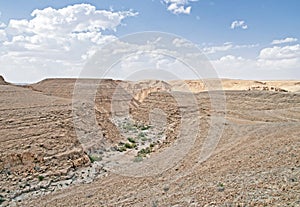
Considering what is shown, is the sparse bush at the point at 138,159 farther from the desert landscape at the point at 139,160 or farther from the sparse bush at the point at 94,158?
the sparse bush at the point at 94,158

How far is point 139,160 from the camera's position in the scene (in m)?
15.6

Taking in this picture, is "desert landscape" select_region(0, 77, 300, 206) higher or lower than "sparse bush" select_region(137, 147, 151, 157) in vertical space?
higher

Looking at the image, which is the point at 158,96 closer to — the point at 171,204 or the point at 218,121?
the point at 218,121

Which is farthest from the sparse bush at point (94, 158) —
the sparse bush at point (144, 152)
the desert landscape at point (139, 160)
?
the sparse bush at point (144, 152)

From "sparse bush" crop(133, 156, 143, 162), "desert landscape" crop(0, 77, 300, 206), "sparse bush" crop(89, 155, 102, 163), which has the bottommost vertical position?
"sparse bush" crop(133, 156, 143, 162)

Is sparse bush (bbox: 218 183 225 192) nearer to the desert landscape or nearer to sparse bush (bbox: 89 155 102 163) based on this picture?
the desert landscape

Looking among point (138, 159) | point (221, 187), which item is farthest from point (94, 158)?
point (221, 187)

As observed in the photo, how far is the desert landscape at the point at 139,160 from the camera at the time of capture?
7.46 meters

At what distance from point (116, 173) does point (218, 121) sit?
961cm

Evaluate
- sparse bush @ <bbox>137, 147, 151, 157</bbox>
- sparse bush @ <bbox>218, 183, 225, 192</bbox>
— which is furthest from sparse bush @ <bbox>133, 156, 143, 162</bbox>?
sparse bush @ <bbox>218, 183, 225, 192</bbox>

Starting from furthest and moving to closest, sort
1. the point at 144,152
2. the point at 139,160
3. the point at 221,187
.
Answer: the point at 144,152, the point at 139,160, the point at 221,187

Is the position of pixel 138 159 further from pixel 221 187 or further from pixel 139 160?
pixel 221 187

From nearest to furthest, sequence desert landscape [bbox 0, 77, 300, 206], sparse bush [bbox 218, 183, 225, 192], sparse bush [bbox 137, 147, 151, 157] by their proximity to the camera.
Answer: sparse bush [bbox 218, 183, 225, 192]
desert landscape [bbox 0, 77, 300, 206]
sparse bush [bbox 137, 147, 151, 157]

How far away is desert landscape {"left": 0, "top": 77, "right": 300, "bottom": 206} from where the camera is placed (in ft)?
24.5
